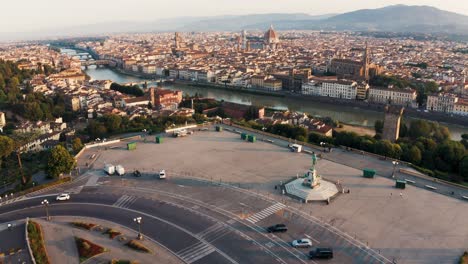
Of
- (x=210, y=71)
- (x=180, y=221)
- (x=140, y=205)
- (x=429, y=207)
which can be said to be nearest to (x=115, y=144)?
(x=140, y=205)

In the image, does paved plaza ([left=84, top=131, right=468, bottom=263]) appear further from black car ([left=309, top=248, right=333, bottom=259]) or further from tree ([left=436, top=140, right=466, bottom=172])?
tree ([left=436, top=140, right=466, bottom=172])

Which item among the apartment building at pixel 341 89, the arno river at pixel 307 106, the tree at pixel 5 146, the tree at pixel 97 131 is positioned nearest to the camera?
the tree at pixel 5 146

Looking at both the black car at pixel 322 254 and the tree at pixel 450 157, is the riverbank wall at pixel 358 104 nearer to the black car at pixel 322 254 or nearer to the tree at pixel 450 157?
the tree at pixel 450 157

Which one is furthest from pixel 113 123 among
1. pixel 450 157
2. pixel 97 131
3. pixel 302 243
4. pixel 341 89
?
pixel 341 89

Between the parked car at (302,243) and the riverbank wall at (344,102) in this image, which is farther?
the riverbank wall at (344,102)

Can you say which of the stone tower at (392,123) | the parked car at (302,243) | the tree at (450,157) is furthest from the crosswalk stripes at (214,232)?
the stone tower at (392,123)

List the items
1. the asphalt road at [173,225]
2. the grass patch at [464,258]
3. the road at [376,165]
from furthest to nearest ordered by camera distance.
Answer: the road at [376,165], the asphalt road at [173,225], the grass patch at [464,258]

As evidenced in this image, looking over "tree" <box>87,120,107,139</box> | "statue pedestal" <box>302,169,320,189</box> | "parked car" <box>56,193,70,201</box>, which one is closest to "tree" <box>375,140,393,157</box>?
"statue pedestal" <box>302,169,320,189</box>

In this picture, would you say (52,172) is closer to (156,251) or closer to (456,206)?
(156,251)

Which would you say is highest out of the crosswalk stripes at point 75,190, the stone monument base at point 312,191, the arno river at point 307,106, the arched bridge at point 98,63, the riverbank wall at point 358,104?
the stone monument base at point 312,191
